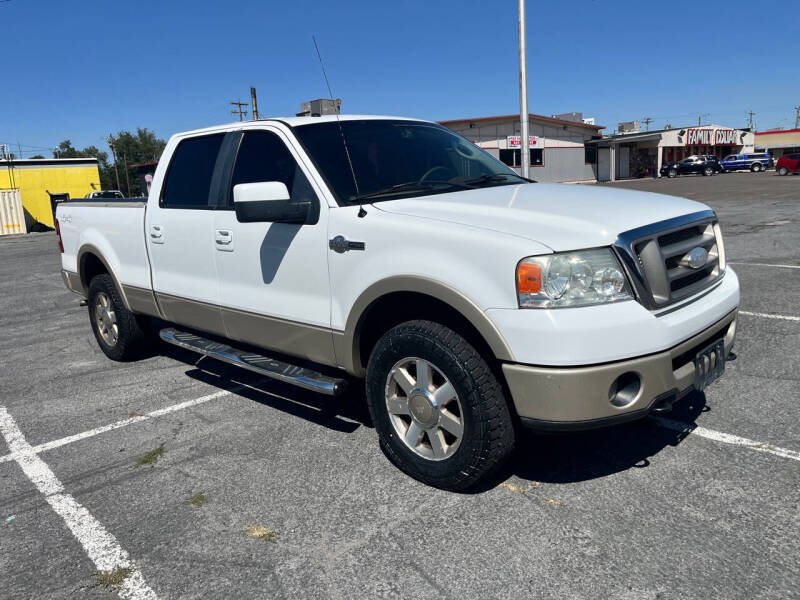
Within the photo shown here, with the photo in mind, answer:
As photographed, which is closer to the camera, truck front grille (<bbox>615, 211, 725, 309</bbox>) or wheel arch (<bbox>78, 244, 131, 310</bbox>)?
truck front grille (<bbox>615, 211, 725, 309</bbox>)

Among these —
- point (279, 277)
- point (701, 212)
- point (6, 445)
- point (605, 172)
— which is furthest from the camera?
point (605, 172)

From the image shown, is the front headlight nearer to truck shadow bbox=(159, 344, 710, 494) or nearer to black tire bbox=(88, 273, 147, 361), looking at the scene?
truck shadow bbox=(159, 344, 710, 494)

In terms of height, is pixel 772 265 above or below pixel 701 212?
below

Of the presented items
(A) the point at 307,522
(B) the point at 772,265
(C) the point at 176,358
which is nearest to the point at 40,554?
(A) the point at 307,522

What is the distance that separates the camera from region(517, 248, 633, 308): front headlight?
2.75 m

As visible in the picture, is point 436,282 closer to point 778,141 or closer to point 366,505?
point 366,505

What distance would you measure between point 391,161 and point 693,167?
58.0m

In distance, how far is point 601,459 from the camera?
356 cm

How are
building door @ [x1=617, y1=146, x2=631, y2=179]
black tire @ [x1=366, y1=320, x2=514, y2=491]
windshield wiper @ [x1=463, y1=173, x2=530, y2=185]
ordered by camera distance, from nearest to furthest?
black tire @ [x1=366, y1=320, x2=514, y2=491], windshield wiper @ [x1=463, y1=173, x2=530, y2=185], building door @ [x1=617, y1=146, x2=631, y2=179]

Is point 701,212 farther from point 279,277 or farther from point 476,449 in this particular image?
point 279,277

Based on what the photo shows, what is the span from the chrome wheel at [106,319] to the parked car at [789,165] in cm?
4781

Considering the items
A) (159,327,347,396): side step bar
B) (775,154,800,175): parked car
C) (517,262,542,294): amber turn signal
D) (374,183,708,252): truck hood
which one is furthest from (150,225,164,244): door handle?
(775,154,800,175): parked car

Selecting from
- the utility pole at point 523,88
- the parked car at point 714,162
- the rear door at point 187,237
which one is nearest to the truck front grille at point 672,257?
the rear door at point 187,237

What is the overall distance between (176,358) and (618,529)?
4.58m
